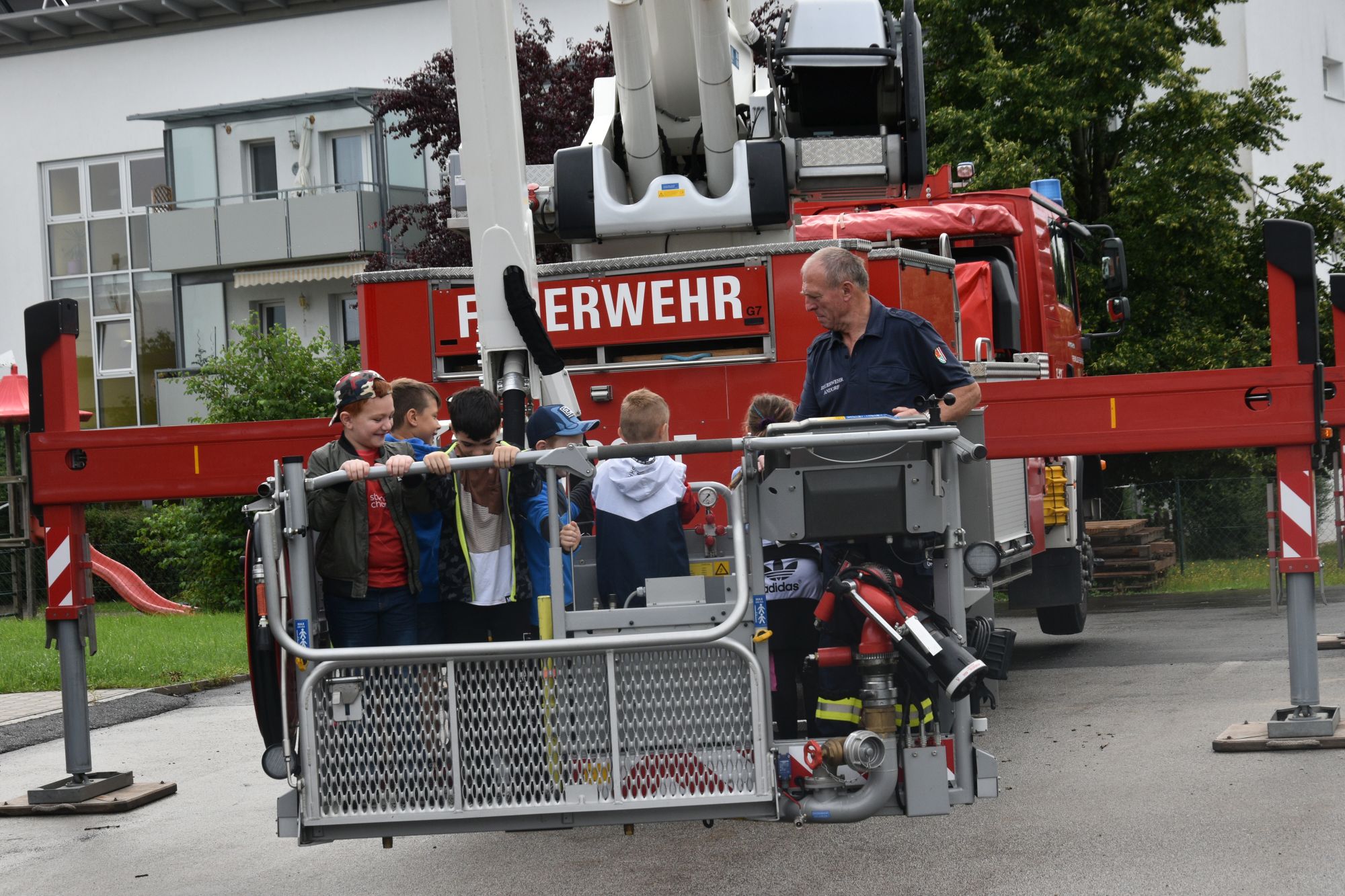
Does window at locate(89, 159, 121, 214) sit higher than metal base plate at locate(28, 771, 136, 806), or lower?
higher

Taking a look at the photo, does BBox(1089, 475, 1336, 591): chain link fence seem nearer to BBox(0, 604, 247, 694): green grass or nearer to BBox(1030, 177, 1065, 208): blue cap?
BBox(1030, 177, 1065, 208): blue cap

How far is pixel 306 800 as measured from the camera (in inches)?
199

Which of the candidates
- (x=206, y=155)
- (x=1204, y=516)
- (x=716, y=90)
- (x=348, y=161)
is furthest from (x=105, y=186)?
(x=716, y=90)

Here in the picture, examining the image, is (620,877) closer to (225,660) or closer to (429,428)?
(429,428)

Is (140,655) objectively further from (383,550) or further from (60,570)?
(383,550)

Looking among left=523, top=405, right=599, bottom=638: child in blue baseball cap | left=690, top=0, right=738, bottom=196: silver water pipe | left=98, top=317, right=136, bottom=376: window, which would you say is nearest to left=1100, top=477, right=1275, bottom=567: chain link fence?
left=690, top=0, right=738, bottom=196: silver water pipe

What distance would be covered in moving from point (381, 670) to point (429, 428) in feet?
5.09

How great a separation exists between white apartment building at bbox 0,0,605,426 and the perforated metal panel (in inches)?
1099

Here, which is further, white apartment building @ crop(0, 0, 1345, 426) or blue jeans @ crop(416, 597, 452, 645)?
white apartment building @ crop(0, 0, 1345, 426)

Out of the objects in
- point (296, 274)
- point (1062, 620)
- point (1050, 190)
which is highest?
point (296, 274)

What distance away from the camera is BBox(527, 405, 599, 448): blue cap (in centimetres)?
591

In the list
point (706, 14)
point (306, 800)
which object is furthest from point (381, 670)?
point (706, 14)

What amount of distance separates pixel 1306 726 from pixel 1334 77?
1133 inches

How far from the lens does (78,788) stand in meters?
8.48
